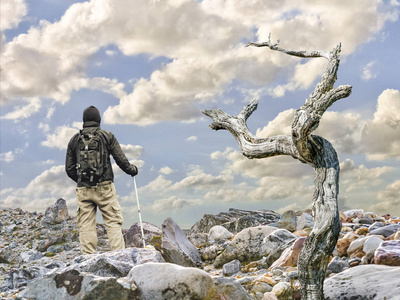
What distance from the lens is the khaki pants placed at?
1152 centimetres

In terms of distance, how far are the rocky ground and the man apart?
1167mm

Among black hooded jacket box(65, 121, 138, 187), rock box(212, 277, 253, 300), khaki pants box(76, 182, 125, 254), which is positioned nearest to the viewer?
rock box(212, 277, 253, 300)

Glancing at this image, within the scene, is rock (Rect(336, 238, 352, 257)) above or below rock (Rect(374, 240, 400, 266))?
above

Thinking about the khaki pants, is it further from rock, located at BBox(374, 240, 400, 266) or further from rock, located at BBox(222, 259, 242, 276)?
rock, located at BBox(374, 240, 400, 266)

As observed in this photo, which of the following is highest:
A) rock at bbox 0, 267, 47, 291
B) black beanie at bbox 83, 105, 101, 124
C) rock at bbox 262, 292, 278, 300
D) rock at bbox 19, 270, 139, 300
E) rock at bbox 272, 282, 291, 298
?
black beanie at bbox 83, 105, 101, 124

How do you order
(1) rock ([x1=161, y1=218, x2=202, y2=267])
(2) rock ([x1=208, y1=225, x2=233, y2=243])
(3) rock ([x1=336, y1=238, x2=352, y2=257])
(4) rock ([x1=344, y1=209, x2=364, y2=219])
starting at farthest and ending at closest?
(4) rock ([x1=344, y1=209, x2=364, y2=219])
(2) rock ([x1=208, y1=225, x2=233, y2=243])
(1) rock ([x1=161, y1=218, x2=202, y2=267])
(3) rock ([x1=336, y1=238, x2=352, y2=257])

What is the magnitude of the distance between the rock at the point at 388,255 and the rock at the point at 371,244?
69 centimetres

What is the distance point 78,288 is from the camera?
271 inches

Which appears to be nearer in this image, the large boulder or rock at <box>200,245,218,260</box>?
rock at <box>200,245,218,260</box>

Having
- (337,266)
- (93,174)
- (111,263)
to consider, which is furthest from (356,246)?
(93,174)

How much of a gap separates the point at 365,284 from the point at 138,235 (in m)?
8.68

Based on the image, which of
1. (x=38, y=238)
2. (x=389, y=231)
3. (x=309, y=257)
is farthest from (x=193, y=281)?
(x=38, y=238)

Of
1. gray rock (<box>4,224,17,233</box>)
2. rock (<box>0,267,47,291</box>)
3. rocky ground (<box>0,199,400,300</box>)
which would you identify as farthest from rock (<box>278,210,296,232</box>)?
gray rock (<box>4,224,17,233</box>)

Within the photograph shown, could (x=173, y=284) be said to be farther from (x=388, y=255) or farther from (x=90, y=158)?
(x=90, y=158)
